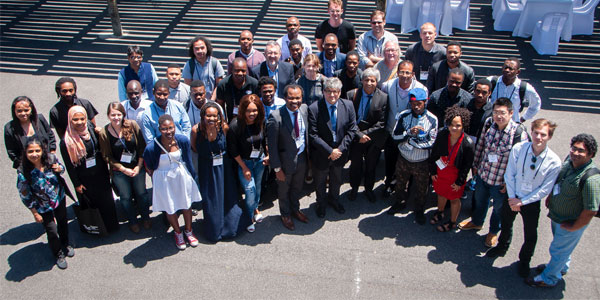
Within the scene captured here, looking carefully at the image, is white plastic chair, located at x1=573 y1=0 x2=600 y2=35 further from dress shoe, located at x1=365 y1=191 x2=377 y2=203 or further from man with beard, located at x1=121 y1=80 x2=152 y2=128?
man with beard, located at x1=121 y1=80 x2=152 y2=128

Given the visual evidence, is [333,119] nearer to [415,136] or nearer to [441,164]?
[415,136]

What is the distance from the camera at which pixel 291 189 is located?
495 centimetres

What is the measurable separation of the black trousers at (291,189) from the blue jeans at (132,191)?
1.49 metres

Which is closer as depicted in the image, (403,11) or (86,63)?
(86,63)

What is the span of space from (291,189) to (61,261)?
251cm

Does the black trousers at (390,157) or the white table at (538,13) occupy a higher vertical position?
the white table at (538,13)

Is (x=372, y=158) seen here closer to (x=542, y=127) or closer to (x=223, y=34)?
(x=542, y=127)

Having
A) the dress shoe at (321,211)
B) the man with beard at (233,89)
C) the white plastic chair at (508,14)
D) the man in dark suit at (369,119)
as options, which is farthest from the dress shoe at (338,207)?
the white plastic chair at (508,14)

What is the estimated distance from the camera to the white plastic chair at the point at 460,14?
10.3m

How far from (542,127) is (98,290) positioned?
14.2 ft

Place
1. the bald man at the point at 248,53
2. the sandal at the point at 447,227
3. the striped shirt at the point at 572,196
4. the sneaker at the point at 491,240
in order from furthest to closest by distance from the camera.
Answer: the bald man at the point at 248,53 → the sandal at the point at 447,227 → the sneaker at the point at 491,240 → the striped shirt at the point at 572,196

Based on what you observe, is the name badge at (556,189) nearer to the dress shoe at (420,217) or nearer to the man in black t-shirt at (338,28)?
the dress shoe at (420,217)

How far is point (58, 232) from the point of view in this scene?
14.6 ft

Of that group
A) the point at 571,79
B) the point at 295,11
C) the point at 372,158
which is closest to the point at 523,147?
the point at 372,158
